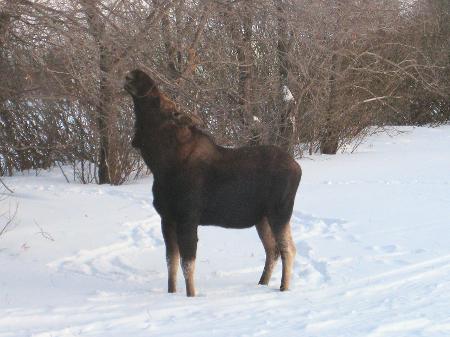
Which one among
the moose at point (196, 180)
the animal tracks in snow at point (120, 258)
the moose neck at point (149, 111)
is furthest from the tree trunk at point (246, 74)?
the moose neck at point (149, 111)

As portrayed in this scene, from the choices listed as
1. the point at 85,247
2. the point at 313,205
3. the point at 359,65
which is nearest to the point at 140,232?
the point at 85,247

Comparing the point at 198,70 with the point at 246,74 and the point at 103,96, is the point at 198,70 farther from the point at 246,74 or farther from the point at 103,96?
the point at 103,96

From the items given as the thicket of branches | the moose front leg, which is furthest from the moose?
the thicket of branches

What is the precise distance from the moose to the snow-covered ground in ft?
1.84

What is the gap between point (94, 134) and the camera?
45.0 ft

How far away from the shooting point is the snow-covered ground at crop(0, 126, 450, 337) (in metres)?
5.31

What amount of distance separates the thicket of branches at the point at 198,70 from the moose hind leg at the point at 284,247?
274cm

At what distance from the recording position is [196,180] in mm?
6395

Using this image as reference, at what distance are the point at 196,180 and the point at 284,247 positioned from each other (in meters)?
1.06

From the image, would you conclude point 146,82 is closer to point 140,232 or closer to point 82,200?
point 140,232

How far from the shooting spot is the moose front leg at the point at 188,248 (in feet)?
20.9

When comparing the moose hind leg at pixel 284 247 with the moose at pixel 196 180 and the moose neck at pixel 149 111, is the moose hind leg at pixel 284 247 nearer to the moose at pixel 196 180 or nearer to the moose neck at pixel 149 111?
the moose at pixel 196 180

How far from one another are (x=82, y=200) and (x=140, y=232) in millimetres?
2477

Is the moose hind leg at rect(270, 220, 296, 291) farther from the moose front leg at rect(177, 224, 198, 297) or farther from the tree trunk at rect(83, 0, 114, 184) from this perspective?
the tree trunk at rect(83, 0, 114, 184)
